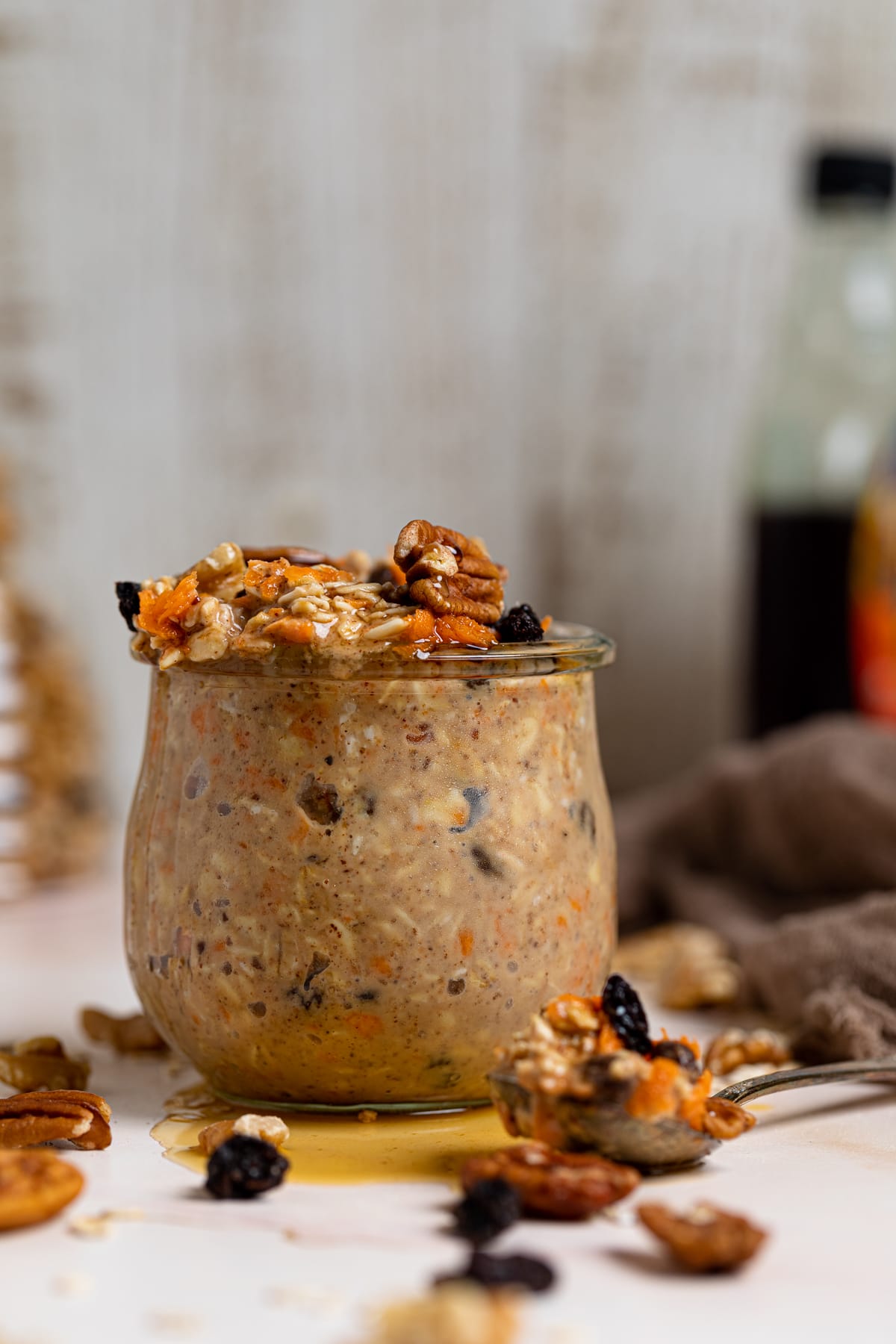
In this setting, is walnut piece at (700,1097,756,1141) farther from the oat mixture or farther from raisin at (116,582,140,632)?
raisin at (116,582,140,632)

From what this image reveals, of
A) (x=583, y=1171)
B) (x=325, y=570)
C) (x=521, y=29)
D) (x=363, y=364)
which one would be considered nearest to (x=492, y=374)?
(x=363, y=364)

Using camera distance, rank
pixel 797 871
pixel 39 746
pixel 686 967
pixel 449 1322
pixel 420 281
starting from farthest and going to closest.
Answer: pixel 420 281
pixel 39 746
pixel 797 871
pixel 686 967
pixel 449 1322

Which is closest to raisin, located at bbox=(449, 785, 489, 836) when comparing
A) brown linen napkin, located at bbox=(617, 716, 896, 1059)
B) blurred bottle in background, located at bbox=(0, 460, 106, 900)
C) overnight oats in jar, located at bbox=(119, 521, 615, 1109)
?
overnight oats in jar, located at bbox=(119, 521, 615, 1109)

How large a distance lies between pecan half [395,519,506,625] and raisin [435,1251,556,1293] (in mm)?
332

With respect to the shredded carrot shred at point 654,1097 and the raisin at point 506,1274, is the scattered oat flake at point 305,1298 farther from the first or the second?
the shredded carrot shred at point 654,1097

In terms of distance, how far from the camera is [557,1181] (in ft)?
2.24

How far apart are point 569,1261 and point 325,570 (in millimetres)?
391

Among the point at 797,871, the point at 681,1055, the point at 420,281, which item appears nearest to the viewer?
the point at 681,1055

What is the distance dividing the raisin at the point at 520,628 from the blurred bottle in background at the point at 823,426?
2.93 feet

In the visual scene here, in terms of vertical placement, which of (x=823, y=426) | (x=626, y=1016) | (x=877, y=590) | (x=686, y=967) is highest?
(x=823, y=426)

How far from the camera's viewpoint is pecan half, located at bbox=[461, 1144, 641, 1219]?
0.68 m

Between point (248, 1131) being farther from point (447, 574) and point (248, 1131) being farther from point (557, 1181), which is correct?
point (447, 574)

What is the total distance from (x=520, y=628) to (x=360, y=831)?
0.14 meters

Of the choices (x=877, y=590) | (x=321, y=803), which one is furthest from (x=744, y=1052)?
(x=877, y=590)
